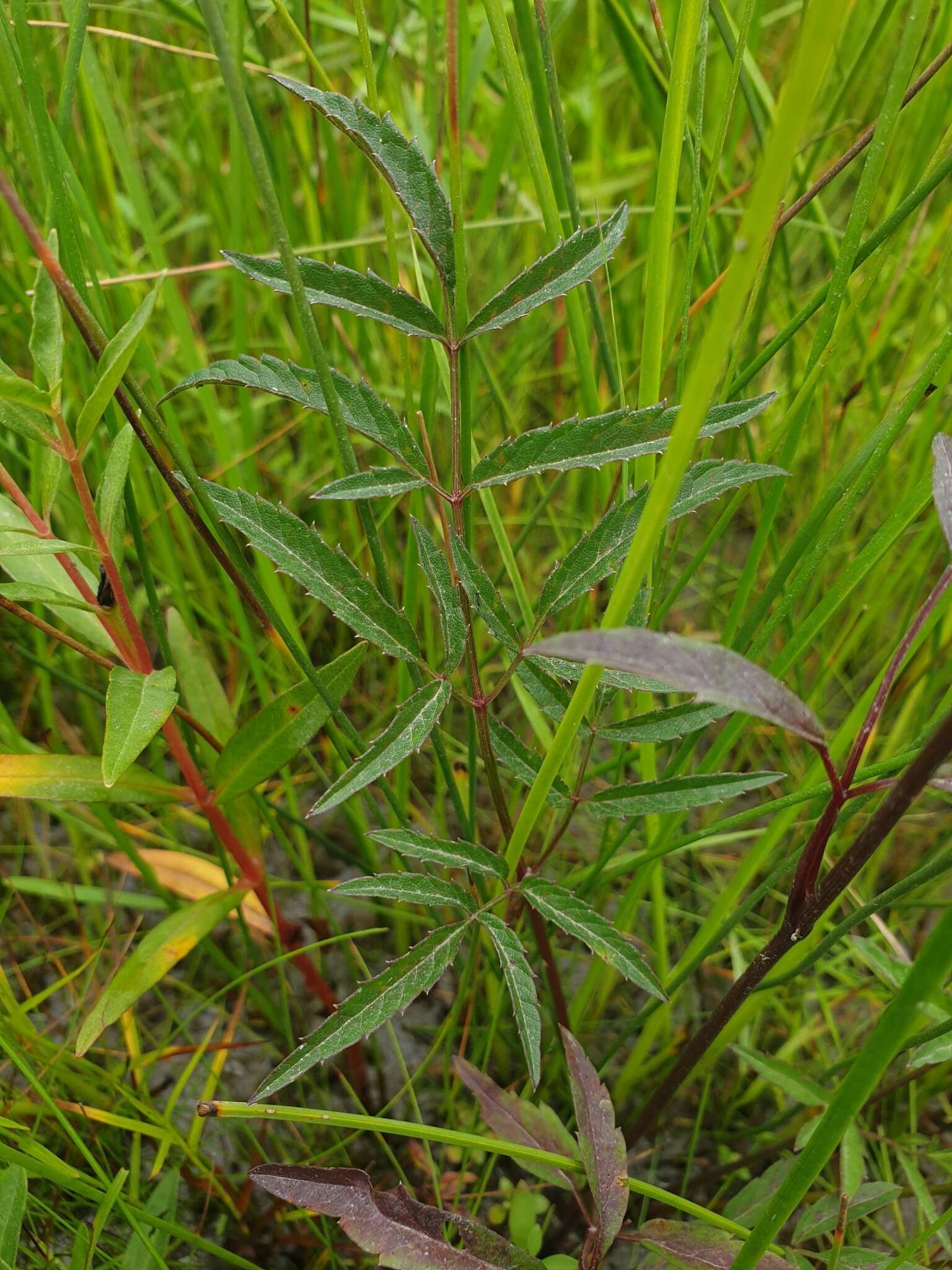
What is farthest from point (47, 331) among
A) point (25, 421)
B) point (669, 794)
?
point (669, 794)

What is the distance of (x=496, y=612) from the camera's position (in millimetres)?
694

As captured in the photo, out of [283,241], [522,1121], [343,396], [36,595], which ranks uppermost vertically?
[283,241]

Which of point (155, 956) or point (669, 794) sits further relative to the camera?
point (155, 956)

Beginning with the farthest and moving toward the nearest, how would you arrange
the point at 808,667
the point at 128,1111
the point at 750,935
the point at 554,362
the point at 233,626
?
the point at 554,362 < the point at 808,667 < the point at 233,626 < the point at 750,935 < the point at 128,1111

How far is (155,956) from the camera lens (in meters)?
0.85

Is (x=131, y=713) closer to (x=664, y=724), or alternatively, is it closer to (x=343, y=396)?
(x=343, y=396)

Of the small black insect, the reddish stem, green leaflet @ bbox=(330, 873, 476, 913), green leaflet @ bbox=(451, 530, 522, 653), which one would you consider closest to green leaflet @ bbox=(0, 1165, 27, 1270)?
green leaflet @ bbox=(330, 873, 476, 913)

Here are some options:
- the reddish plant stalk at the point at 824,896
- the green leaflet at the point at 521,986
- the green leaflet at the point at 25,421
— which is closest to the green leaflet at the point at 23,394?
the green leaflet at the point at 25,421

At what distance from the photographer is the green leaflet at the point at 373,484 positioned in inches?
24.8

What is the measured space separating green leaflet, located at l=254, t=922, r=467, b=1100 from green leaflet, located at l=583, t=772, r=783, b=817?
0.50ft

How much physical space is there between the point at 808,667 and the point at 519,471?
0.98 m

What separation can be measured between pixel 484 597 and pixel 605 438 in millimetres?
142

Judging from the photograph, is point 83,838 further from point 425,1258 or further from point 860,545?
point 860,545

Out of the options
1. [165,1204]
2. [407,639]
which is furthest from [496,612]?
[165,1204]
